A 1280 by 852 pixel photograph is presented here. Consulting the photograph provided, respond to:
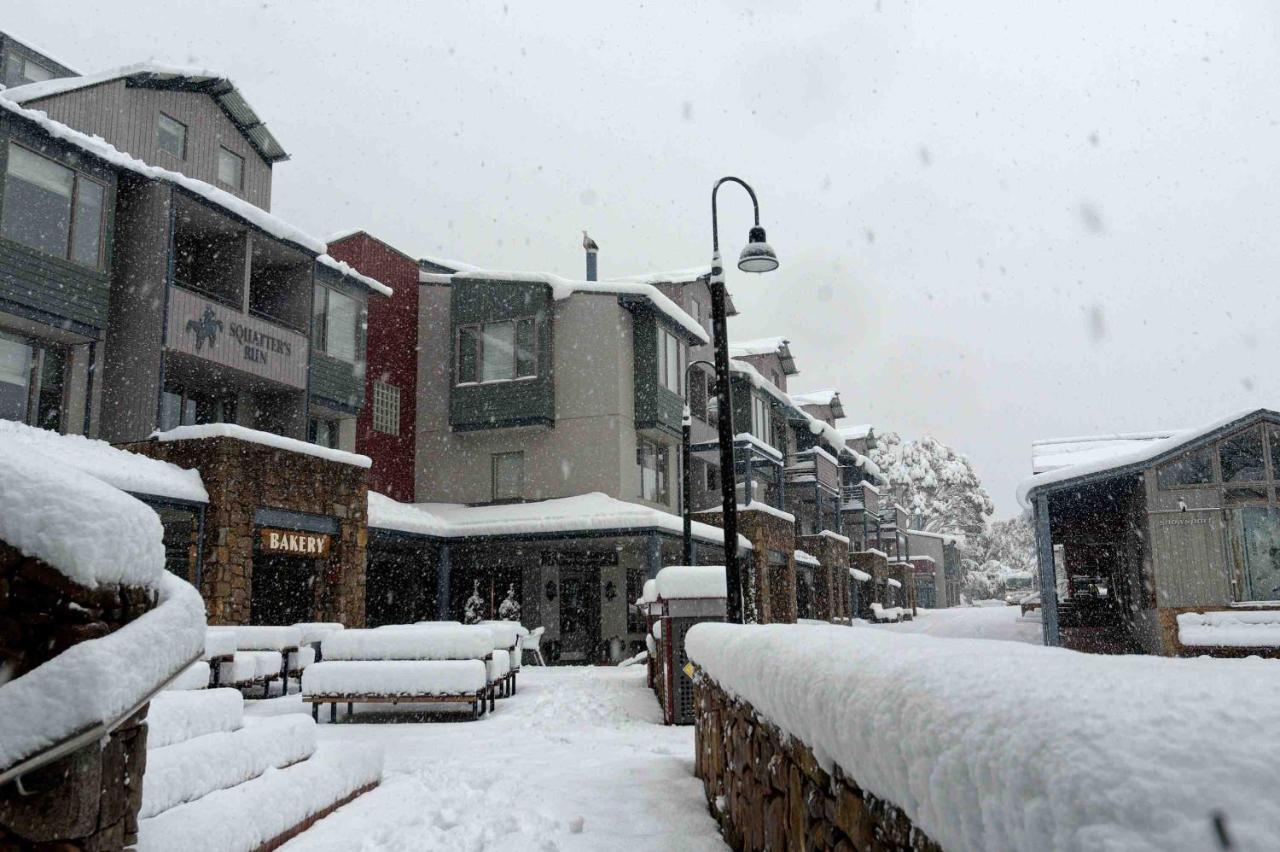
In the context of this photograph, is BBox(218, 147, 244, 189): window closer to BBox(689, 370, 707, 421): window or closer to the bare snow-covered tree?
BBox(689, 370, 707, 421): window

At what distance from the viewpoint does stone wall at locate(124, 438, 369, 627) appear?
15.6 meters

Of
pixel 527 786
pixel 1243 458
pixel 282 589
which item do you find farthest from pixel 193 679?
pixel 1243 458

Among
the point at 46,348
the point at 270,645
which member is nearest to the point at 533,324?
the point at 46,348

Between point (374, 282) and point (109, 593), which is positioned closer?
point (109, 593)

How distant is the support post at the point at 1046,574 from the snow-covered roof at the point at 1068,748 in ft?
63.2

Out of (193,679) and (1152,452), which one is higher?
(1152,452)

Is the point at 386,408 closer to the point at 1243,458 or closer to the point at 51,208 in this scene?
the point at 51,208

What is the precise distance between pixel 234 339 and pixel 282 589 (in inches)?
231

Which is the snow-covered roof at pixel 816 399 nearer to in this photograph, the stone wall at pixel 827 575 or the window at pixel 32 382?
the stone wall at pixel 827 575

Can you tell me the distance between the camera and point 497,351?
26609 mm

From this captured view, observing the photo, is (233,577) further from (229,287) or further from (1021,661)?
(1021,661)

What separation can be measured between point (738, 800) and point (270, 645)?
1081cm

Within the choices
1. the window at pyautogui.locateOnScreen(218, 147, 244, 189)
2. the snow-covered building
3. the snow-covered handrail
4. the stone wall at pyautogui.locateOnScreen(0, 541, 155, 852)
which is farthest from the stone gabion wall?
the window at pyautogui.locateOnScreen(218, 147, 244, 189)

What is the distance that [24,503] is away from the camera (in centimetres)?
254
